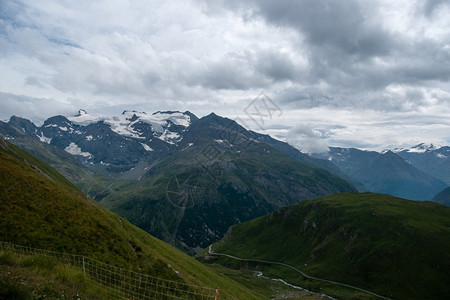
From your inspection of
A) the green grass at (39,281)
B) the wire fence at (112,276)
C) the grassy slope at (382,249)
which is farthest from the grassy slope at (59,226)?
the grassy slope at (382,249)

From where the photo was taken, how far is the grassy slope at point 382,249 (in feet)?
402

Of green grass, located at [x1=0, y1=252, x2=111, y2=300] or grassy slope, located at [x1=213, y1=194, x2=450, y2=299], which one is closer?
green grass, located at [x1=0, y1=252, x2=111, y2=300]

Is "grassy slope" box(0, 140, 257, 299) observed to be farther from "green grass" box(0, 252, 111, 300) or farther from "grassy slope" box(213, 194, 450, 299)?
"grassy slope" box(213, 194, 450, 299)

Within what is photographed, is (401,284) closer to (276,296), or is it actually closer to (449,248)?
(449,248)

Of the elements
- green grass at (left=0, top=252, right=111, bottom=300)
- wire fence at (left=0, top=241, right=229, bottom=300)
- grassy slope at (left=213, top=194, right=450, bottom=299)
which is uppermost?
green grass at (left=0, top=252, right=111, bottom=300)

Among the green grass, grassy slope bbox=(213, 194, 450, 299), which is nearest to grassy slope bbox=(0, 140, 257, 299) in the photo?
the green grass

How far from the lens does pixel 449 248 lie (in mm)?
131125

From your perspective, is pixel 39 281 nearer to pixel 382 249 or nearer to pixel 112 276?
pixel 112 276

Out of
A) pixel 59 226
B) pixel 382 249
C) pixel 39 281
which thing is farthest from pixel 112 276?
pixel 382 249

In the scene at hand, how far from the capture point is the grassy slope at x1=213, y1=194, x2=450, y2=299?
402 feet

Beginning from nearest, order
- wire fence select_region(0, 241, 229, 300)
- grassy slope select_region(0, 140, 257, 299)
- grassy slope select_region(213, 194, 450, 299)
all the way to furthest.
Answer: wire fence select_region(0, 241, 229, 300)
grassy slope select_region(0, 140, 257, 299)
grassy slope select_region(213, 194, 450, 299)

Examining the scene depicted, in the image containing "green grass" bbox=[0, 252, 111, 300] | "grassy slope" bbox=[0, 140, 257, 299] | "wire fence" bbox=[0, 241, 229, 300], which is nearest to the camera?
"green grass" bbox=[0, 252, 111, 300]

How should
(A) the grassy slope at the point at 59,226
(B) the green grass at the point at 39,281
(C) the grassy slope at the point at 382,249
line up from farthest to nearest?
(C) the grassy slope at the point at 382,249, (A) the grassy slope at the point at 59,226, (B) the green grass at the point at 39,281

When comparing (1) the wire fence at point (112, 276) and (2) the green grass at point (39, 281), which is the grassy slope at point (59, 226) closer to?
(1) the wire fence at point (112, 276)
